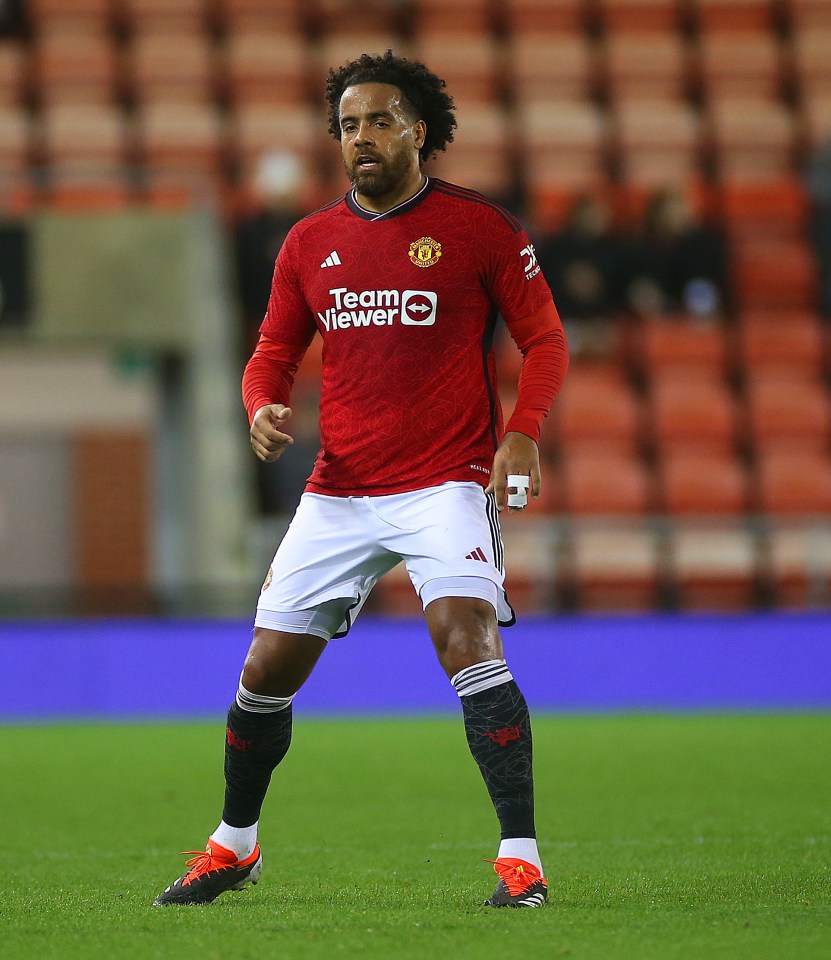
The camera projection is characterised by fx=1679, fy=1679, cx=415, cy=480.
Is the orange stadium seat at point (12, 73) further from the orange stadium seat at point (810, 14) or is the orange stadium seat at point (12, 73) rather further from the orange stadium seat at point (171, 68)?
the orange stadium seat at point (810, 14)

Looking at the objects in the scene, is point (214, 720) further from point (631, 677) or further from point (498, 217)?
point (498, 217)

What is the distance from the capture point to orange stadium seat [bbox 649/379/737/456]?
13.3 metres

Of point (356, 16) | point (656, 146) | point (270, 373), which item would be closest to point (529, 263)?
point (270, 373)

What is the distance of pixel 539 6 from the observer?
16828mm

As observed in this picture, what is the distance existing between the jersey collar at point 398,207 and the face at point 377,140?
0.12 ft

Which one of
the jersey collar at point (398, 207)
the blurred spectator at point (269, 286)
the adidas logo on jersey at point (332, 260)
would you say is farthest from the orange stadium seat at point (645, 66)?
the adidas logo on jersey at point (332, 260)

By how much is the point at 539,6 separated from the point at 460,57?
4.08ft

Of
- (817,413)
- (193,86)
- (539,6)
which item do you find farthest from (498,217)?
(539,6)

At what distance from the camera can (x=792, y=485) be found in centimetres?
1292

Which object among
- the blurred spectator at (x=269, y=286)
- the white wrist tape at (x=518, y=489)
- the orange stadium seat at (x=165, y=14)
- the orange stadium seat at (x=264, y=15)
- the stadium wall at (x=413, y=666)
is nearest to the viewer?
the white wrist tape at (x=518, y=489)

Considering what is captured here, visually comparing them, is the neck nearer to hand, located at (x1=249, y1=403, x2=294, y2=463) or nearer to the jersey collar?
the jersey collar

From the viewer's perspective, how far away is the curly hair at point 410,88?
14.2 feet

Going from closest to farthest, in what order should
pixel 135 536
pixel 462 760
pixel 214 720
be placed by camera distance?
pixel 462 760
pixel 214 720
pixel 135 536

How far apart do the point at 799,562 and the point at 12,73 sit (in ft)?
28.7
